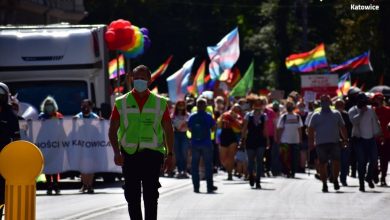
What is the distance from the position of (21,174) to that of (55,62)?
16052 millimetres

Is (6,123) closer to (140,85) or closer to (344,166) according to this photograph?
(140,85)

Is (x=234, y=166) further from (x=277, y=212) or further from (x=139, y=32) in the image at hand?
(x=277, y=212)

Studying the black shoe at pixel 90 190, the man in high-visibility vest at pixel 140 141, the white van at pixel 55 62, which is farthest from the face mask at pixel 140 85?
the white van at pixel 55 62

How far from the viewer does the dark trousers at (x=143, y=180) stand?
42.3 feet

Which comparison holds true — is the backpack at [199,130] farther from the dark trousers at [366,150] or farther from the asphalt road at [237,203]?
the dark trousers at [366,150]

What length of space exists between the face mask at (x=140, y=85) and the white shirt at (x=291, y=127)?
17248 millimetres

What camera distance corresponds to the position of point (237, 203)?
19828 mm

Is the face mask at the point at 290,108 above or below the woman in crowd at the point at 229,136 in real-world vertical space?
above

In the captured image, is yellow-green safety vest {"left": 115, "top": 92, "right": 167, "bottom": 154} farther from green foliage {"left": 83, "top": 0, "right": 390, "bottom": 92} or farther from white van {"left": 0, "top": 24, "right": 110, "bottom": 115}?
green foliage {"left": 83, "top": 0, "right": 390, "bottom": 92}

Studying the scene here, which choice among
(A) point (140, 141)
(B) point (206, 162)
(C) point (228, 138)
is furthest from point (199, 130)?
(A) point (140, 141)

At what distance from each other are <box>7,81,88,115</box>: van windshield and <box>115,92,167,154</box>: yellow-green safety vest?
43.4 ft

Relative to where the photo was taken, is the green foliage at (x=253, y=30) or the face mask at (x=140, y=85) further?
the green foliage at (x=253, y=30)

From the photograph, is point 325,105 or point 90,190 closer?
point 325,105

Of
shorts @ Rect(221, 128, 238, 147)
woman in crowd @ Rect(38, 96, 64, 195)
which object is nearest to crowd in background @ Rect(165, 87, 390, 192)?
shorts @ Rect(221, 128, 238, 147)
